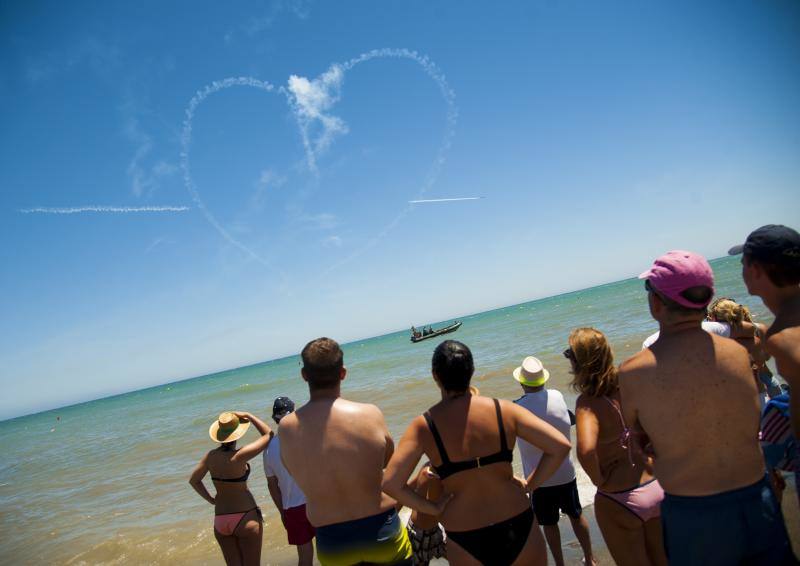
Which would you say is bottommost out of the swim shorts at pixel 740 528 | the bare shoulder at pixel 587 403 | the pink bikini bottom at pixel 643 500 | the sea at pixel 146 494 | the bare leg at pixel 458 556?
the sea at pixel 146 494

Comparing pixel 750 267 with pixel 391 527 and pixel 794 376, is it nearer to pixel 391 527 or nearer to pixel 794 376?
pixel 794 376

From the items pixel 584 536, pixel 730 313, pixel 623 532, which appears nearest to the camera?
pixel 623 532

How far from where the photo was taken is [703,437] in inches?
68.7

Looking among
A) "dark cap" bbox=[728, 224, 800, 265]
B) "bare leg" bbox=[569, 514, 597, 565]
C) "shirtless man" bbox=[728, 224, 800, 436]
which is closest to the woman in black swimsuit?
"shirtless man" bbox=[728, 224, 800, 436]

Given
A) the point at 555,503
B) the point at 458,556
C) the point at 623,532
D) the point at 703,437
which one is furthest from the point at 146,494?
the point at 703,437

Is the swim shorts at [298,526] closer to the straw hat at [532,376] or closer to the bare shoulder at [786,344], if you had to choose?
the straw hat at [532,376]

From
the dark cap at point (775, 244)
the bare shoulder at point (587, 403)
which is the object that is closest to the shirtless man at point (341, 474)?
the bare shoulder at point (587, 403)

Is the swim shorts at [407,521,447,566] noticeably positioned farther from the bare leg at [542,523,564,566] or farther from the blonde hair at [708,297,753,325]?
the blonde hair at [708,297,753,325]

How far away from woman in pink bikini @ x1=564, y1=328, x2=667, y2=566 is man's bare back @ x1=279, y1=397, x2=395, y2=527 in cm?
122

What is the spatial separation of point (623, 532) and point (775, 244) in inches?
74.0

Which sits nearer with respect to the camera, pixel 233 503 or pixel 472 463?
pixel 472 463

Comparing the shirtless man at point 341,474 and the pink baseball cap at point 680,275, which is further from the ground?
the pink baseball cap at point 680,275

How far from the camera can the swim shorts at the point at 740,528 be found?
5.57 ft

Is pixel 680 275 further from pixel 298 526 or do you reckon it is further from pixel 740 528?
pixel 298 526
